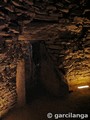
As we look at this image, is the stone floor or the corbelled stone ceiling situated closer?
the corbelled stone ceiling

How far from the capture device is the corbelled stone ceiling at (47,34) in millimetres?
4164

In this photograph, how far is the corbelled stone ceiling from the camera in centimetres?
416

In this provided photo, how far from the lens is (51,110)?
187 inches

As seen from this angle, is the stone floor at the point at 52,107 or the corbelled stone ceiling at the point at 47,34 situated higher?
the corbelled stone ceiling at the point at 47,34

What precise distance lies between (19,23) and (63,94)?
257cm

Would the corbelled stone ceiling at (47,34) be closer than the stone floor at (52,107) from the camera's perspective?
Yes

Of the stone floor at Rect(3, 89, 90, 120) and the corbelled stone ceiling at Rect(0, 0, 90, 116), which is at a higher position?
the corbelled stone ceiling at Rect(0, 0, 90, 116)

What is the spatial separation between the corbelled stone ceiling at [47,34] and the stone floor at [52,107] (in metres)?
0.39

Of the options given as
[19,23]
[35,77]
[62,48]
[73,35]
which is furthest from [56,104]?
[19,23]

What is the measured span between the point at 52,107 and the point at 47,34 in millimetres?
2068

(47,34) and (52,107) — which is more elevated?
Answer: (47,34)

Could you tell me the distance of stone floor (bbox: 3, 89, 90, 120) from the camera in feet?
15.2

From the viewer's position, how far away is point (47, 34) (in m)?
4.84

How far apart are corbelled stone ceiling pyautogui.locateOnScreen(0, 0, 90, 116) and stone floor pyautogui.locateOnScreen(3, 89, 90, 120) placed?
39 centimetres
